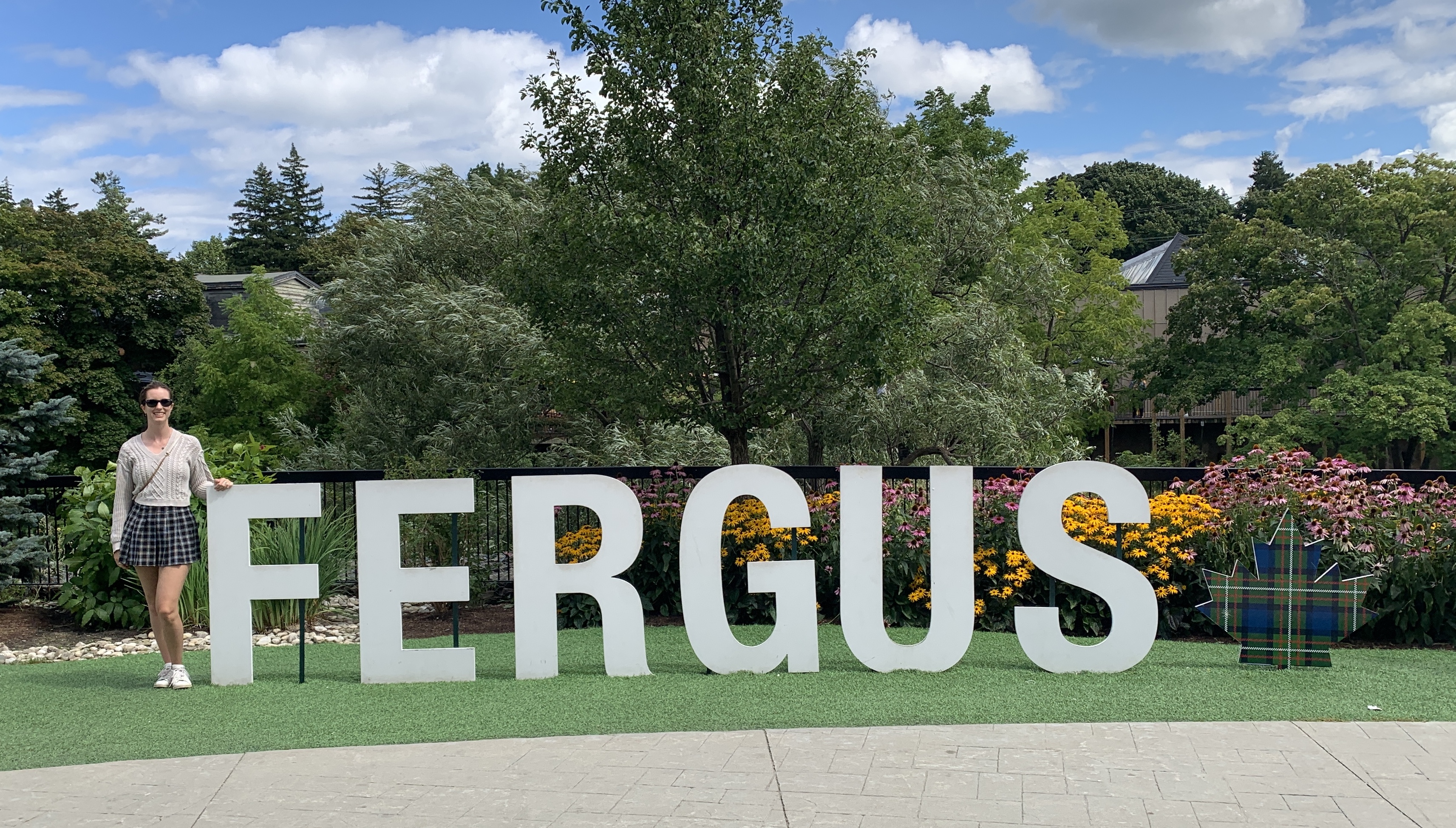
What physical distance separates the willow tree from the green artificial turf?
356 cm

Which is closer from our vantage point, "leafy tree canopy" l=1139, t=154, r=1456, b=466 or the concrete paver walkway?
the concrete paver walkway

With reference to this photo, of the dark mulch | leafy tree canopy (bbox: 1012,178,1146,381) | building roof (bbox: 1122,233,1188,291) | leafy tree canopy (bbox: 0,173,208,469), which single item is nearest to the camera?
the dark mulch

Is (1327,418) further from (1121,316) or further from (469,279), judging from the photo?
(469,279)

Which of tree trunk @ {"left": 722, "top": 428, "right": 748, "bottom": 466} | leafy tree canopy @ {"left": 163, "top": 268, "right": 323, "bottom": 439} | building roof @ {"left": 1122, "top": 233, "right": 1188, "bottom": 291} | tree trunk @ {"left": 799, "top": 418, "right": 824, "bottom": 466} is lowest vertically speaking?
tree trunk @ {"left": 799, "top": 418, "right": 824, "bottom": 466}

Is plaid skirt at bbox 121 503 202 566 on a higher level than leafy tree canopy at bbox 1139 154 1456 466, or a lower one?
lower

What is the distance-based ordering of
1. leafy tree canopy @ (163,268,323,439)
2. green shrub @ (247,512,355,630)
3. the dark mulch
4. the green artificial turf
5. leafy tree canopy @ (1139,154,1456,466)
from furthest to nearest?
leafy tree canopy @ (163,268,323,439) < leafy tree canopy @ (1139,154,1456,466) < green shrub @ (247,512,355,630) < the dark mulch < the green artificial turf

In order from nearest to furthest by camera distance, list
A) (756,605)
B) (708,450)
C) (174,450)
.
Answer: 1. (174,450)
2. (756,605)
3. (708,450)

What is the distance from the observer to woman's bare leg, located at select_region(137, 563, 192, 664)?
6.19 metres

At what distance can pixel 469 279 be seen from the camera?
2258 centimetres

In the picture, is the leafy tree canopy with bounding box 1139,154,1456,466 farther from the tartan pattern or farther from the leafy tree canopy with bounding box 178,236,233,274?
the leafy tree canopy with bounding box 178,236,233,274

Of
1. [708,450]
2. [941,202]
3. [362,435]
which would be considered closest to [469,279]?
[362,435]

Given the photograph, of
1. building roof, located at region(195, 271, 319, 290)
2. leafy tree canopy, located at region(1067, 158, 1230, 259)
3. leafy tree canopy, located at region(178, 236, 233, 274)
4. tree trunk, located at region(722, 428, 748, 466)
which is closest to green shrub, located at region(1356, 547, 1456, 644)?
tree trunk, located at region(722, 428, 748, 466)

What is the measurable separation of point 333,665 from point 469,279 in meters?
16.4

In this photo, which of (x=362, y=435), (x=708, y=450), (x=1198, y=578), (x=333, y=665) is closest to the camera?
(x=333, y=665)
